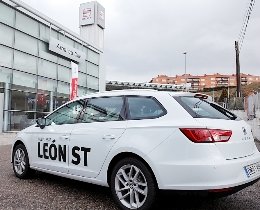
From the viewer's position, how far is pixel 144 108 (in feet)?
13.9

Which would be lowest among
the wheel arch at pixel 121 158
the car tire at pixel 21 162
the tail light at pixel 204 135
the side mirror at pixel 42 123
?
the car tire at pixel 21 162

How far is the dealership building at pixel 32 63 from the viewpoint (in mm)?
18984

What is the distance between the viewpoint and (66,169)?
4.91m

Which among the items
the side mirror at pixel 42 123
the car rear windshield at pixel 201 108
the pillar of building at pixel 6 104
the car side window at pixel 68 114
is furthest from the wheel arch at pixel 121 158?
the pillar of building at pixel 6 104

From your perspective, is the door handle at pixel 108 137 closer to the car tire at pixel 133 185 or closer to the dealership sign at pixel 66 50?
the car tire at pixel 133 185

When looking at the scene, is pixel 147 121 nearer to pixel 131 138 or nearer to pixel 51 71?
pixel 131 138

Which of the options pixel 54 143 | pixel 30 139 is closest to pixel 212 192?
pixel 54 143

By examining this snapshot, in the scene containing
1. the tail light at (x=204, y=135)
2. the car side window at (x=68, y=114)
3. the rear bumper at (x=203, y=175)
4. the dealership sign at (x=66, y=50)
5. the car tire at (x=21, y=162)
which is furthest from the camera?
the dealership sign at (x=66, y=50)

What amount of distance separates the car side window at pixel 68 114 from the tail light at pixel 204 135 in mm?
2002

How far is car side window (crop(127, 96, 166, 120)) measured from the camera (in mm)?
4094

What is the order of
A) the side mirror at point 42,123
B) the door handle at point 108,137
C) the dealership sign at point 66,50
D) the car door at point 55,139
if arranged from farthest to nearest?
the dealership sign at point 66,50 → the side mirror at point 42,123 → the car door at point 55,139 → the door handle at point 108,137

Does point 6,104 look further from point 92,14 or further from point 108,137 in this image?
point 92,14

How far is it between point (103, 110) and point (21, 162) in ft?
7.51

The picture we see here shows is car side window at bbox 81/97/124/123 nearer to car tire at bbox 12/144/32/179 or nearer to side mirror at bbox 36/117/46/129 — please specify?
side mirror at bbox 36/117/46/129
